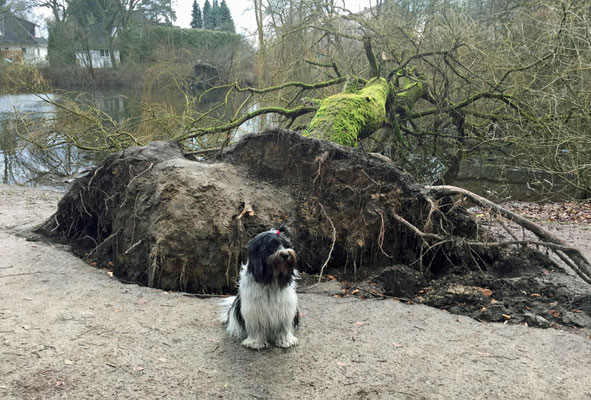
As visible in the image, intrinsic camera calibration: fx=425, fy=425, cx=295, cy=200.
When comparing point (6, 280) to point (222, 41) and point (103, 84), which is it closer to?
point (103, 84)

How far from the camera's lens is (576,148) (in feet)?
32.6


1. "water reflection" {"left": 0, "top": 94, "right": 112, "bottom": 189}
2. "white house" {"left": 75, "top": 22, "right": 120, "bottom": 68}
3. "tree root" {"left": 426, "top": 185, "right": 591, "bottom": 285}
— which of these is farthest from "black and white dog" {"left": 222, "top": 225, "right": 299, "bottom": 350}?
"white house" {"left": 75, "top": 22, "right": 120, "bottom": 68}

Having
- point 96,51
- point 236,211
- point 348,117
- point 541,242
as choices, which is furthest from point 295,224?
point 96,51

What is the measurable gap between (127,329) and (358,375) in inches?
88.8

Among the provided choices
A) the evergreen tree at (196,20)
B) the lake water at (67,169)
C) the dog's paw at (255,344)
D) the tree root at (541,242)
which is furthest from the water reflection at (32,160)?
the evergreen tree at (196,20)

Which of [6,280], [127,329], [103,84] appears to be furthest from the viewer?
[103,84]

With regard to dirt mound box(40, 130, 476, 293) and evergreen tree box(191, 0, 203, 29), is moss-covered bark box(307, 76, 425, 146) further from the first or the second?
evergreen tree box(191, 0, 203, 29)

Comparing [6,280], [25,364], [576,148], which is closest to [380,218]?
[25,364]

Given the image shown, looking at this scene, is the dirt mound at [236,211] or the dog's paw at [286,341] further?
the dirt mound at [236,211]

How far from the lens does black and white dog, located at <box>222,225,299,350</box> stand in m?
3.72

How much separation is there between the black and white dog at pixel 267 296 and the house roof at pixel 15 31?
28029 mm

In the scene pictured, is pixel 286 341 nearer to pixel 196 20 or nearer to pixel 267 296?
pixel 267 296

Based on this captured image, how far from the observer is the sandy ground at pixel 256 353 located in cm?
331

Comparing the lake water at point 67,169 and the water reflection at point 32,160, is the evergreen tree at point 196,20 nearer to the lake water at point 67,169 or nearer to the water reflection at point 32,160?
the lake water at point 67,169
